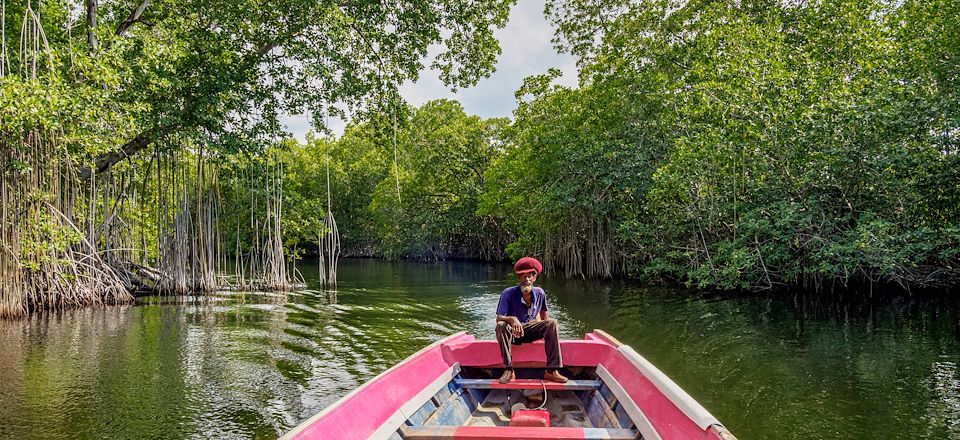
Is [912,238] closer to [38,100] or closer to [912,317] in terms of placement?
[912,317]

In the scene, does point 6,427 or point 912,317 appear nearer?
point 6,427

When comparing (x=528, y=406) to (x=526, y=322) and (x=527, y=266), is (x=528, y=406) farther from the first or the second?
(x=527, y=266)

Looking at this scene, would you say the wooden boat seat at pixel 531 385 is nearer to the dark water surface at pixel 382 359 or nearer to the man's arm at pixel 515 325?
the man's arm at pixel 515 325

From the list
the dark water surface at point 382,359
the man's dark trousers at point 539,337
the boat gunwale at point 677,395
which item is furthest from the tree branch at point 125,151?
the boat gunwale at point 677,395

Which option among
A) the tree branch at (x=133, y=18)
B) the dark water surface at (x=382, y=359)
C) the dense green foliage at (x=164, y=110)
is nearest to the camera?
the dark water surface at (x=382, y=359)

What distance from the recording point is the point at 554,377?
539 cm

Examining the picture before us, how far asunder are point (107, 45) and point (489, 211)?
742 inches

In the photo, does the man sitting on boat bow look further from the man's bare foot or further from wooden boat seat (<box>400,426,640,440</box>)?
wooden boat seat (<box>400,426,640,440</box>)

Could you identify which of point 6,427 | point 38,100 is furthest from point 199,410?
point 38,100

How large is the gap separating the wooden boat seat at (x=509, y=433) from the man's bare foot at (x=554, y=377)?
157 centimetres

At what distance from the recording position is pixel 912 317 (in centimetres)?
1100

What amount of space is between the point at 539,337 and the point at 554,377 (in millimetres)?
Result: 402

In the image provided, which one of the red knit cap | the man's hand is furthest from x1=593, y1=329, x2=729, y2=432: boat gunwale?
the red knit cap

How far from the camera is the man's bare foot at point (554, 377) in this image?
535 cm
